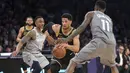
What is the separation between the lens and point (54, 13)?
20.7 meters

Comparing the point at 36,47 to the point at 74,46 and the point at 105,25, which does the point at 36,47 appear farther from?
the point at 105,25

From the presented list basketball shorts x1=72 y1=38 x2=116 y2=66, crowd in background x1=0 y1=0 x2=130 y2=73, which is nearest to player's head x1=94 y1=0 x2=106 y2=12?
basketball shorts x1=72 y1=38 x2=116 y2=66

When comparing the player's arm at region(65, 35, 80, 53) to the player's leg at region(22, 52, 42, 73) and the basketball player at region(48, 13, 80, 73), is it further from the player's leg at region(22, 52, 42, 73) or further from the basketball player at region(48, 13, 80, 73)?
the player's leg at region(22, 52, 42, 73)

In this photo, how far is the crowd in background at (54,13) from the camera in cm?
1745

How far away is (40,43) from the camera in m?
9.45

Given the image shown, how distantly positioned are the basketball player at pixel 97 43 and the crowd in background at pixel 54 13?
8.90 metres

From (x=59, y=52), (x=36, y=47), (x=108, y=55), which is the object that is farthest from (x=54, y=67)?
(x=108, y=55)

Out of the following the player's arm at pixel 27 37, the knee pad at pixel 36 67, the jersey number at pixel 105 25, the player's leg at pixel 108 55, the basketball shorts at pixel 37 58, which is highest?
the jersey number at pixel 105 25

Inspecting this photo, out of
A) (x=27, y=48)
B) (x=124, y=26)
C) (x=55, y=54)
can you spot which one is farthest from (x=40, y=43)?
(x=124, y=26)

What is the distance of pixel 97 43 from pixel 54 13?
1333cm

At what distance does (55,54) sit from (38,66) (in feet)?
3.53

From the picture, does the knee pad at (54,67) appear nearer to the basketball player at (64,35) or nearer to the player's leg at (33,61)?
the basketball player at (64,35)

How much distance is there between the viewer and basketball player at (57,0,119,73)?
742 cm

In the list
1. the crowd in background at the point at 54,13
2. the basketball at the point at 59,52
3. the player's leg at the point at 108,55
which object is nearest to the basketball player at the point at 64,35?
the basketball at the point at 59,52
